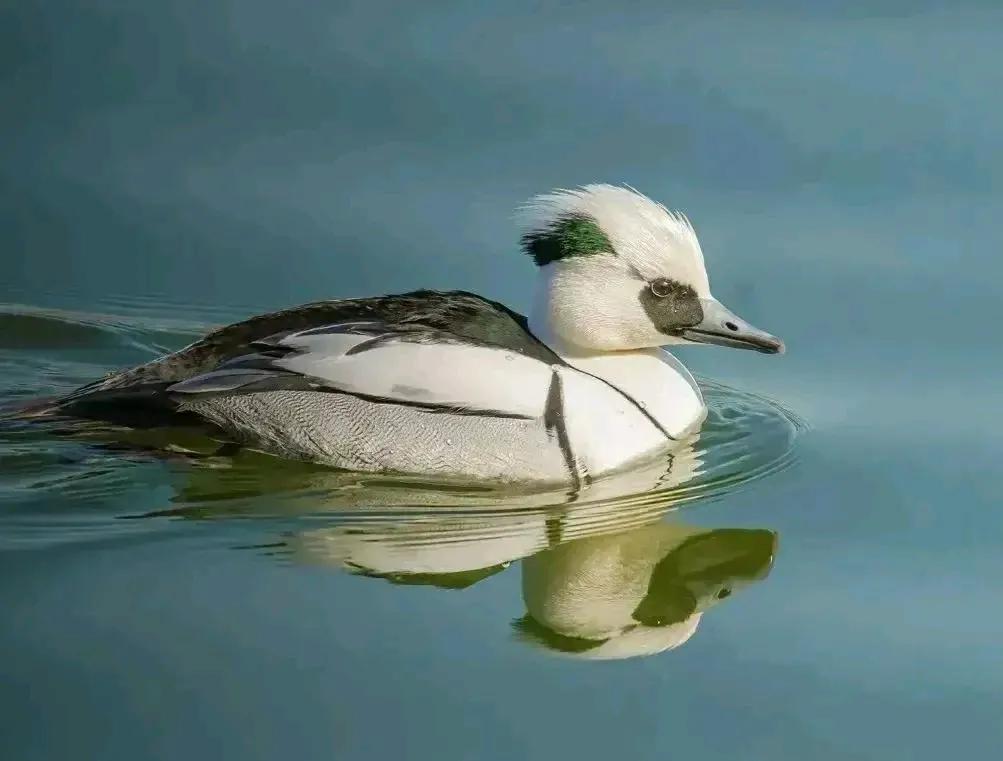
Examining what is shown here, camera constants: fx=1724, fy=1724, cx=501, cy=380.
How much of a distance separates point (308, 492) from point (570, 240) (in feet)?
5.42

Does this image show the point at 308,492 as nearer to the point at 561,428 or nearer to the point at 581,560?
the point at 561,428

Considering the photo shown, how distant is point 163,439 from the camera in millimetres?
7844

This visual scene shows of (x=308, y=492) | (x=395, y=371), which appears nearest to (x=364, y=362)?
(x=395, y=371)

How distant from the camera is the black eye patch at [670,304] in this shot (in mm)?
8047

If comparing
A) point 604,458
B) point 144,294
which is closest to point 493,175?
point 144,294

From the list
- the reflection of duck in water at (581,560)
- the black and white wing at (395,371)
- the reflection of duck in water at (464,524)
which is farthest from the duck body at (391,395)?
the reflection of duck in water at (581,560)

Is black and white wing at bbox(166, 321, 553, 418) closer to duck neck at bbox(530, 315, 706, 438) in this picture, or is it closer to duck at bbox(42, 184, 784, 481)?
duck at bbox(42, 184, 784, 481)

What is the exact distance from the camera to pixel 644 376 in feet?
27.1

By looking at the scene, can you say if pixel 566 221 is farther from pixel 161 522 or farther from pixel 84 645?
pixel 84 645

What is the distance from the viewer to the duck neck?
26.8ft

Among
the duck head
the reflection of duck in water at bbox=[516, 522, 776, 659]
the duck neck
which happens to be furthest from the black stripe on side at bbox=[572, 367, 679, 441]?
the reflection of duck in water at bbox=[516, 522, 776, 659]

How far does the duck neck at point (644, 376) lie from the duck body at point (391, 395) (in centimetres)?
18

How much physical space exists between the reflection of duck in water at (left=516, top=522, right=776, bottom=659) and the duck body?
0.66m

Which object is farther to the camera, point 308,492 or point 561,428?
point 561,428
